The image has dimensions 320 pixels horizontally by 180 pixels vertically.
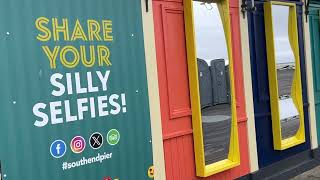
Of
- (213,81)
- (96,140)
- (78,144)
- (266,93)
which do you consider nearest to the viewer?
(78,144)

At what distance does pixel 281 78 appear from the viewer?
22.2 feet

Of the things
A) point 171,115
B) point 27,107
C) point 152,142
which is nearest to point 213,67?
point 171,115

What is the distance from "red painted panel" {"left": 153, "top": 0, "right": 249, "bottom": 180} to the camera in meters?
4.95

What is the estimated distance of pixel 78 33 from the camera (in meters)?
4.09

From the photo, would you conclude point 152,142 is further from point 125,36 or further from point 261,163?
point 261,163

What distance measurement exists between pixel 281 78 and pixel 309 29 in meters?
1.32

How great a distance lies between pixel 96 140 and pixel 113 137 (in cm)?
21

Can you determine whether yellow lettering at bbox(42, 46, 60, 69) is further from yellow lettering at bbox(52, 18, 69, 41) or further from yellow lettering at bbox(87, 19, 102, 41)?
yellow lettering at bbox(87, 19, 102, 41)

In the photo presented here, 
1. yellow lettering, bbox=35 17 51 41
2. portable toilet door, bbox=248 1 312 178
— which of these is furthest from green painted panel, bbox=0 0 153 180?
portable toilet door, bbox=248 1 312 178

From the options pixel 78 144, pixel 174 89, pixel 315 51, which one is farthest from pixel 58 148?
pixel 315 51

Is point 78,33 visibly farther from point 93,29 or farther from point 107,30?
point 107,30

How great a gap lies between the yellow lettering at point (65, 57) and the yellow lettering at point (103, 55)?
25 centimetres

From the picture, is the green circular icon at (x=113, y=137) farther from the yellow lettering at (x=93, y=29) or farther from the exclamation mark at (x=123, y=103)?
the yellow lettering at (x=93, y=29)

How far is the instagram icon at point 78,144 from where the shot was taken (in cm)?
402
